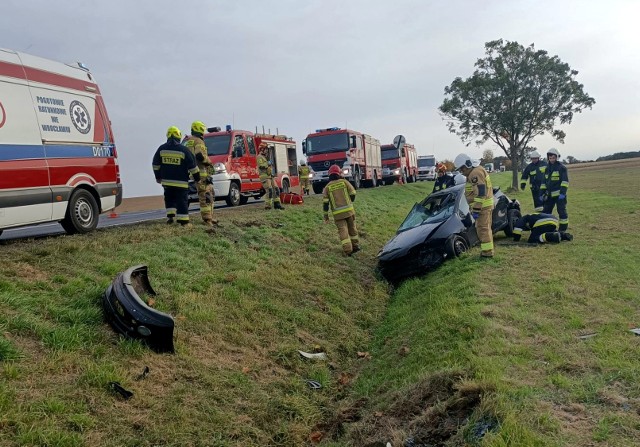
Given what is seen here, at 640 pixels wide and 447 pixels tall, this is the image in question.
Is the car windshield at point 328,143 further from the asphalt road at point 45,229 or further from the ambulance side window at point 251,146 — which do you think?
the asphalt road at point 45,229

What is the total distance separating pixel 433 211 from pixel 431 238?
4.11 ft

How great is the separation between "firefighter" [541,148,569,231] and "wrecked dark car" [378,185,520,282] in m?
2.84

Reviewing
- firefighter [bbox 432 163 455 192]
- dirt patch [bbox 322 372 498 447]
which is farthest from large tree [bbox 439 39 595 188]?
dirt patch [bbox 322 372 498 447]

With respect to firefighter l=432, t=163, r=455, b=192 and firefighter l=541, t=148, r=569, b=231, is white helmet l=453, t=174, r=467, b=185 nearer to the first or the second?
firefighter l=432, t=163, r=455, b=192

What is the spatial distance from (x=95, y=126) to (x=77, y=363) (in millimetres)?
5352

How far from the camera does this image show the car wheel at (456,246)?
334 inches

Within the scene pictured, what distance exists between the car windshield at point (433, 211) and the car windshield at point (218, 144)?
6.16m

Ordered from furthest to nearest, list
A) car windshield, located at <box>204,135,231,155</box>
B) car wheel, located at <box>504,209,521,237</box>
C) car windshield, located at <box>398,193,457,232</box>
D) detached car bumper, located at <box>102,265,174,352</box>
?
car windshield, located at <box>204,135,231,155</box> < car wheel, located at <box>504,209,521,237</box> < car windshield, located at <box>398,193,457,232</box> < detached car bumper, located at <box>102,265,174,352</box>

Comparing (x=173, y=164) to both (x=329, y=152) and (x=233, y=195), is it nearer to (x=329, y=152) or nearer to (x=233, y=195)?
(x=233, y=195)

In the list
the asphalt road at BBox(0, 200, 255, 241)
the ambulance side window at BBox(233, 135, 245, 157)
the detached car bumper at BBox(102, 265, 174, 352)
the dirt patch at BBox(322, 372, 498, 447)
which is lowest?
the dirt patch at BBox(322, 372, 498, 447)

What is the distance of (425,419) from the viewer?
348 centimetres

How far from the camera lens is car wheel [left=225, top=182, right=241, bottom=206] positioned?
1361 centimetres

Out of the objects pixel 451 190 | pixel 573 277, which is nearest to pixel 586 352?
pixel 573 277

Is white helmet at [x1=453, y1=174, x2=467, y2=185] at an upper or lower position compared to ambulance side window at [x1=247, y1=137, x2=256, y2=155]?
lower
